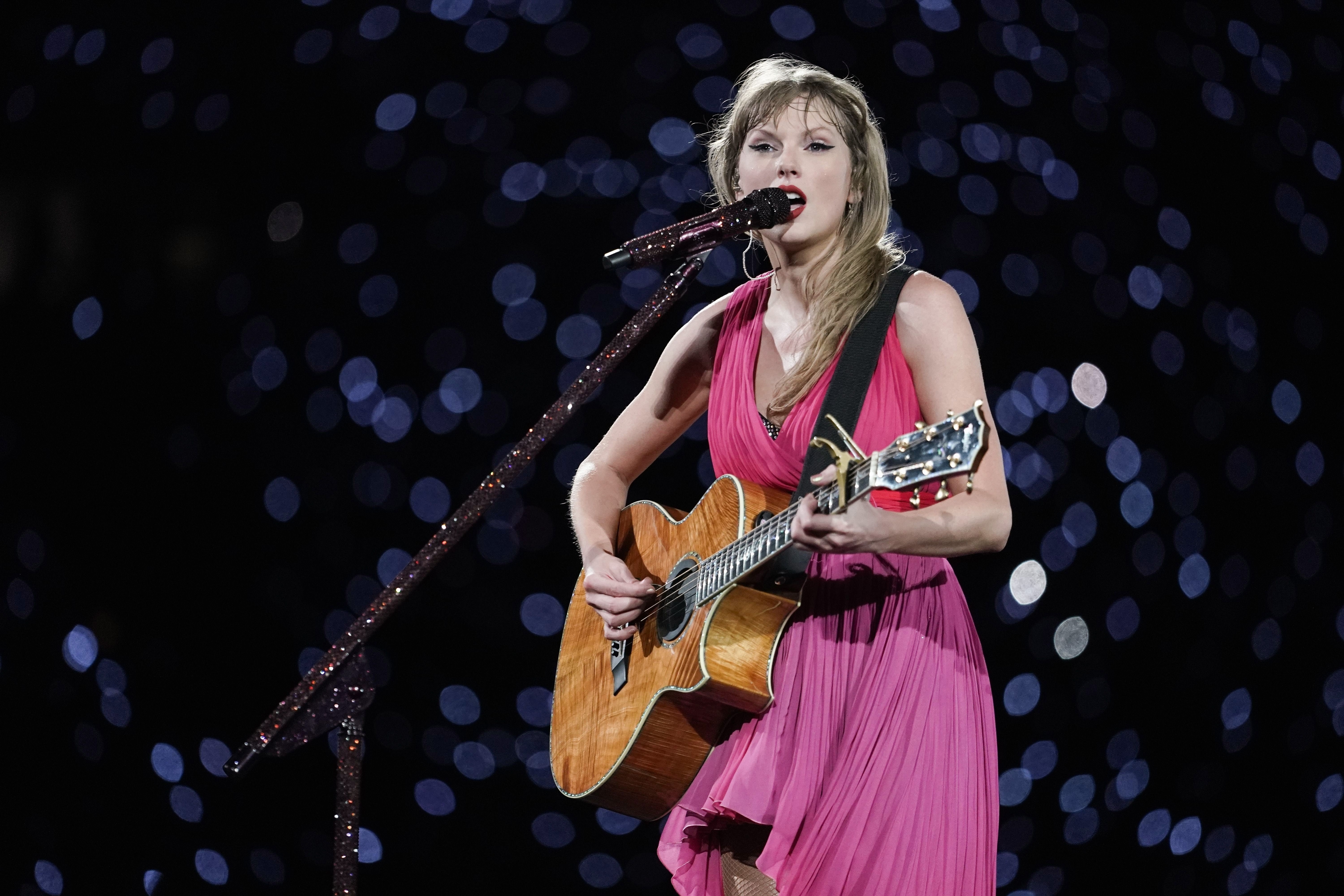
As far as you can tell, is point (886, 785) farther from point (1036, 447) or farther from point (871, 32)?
point (871, 32)

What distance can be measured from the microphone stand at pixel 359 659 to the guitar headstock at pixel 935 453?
0.71m

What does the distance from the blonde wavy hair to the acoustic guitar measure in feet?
0.73

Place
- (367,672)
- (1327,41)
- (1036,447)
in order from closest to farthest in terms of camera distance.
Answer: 1. (367,672)
2. (1036,447)
3. (1327,41)

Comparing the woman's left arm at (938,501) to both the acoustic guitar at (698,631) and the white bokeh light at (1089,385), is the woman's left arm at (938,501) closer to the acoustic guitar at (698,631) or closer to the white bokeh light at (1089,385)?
the acoustic guitar at (698,631)

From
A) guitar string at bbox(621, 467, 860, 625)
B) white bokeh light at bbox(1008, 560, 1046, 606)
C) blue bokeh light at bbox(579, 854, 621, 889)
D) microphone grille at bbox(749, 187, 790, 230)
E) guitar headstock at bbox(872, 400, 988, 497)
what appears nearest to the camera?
guitar headstock at bbox(872, 400, 988, 497)

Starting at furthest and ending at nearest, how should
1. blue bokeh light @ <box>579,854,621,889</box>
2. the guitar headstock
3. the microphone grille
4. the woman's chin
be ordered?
blue bokeh light @ <box>579,854,621,889</box> → the woman's chin → the microphone grille → the guitar headstock

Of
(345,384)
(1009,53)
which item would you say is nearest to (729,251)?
(1009,53)

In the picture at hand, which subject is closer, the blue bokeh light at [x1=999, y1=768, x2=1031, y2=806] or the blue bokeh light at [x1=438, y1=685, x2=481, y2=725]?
the blue bokeh light at [x1=999, y1=768, x2=1031, y2=806]

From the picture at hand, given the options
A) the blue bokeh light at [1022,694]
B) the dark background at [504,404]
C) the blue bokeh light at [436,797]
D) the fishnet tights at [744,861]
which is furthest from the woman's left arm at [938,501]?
the blue bokeh light at [436,797]

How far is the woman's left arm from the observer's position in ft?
4.45

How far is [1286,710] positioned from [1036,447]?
3.45 feet

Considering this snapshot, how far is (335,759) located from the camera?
323cm

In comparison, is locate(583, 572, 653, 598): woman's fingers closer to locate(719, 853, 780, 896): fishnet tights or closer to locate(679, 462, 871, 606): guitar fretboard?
locate(679, 462, 871, 606): guitar fretboard

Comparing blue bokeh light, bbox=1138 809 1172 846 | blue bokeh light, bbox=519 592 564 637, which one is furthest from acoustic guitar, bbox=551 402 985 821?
blue bokeh light, bbox=1138 809 1172 846
